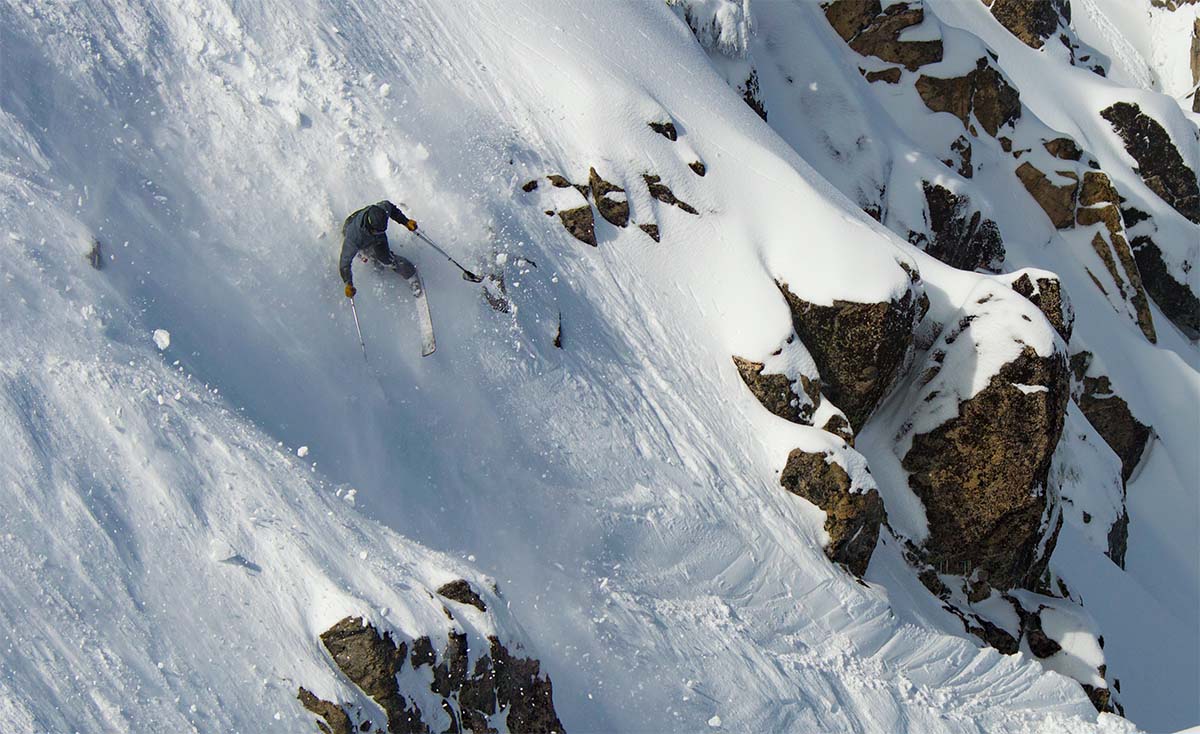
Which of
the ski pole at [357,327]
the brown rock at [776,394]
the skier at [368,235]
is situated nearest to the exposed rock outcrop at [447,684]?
the ski pole at [357,327]

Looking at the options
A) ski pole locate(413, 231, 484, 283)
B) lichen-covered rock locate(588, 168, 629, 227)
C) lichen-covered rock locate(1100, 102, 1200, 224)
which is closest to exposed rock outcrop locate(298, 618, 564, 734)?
ski pole locate(413, 231, 484, 283)

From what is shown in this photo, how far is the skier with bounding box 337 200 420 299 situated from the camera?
38.7 ft

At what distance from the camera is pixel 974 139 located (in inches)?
1155

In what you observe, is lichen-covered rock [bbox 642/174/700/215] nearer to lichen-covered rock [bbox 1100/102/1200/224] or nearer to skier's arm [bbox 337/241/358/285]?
skier's arm [bbox 337/241/358/285]

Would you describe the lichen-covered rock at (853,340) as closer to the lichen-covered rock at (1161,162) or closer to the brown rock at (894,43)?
the brown rock at (894,43)

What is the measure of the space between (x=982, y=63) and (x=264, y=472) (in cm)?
2601

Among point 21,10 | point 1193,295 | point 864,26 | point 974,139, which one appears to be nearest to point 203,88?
point 21,10

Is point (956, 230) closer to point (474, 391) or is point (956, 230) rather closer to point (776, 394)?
point (776, 394)

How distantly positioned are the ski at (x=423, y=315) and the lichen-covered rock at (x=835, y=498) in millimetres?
5572

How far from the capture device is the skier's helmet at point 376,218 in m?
11.8

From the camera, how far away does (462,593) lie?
10469 mm

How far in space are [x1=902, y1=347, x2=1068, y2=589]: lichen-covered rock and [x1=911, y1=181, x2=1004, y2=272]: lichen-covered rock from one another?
8.60 metres


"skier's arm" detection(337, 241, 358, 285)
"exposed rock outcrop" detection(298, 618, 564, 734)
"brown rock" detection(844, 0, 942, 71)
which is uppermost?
"skier's arm" detection(337, 241, 358, 285)

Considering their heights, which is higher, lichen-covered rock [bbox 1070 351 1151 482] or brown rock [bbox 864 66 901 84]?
brown rock [bbox 864 66 901 84]
